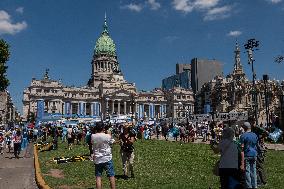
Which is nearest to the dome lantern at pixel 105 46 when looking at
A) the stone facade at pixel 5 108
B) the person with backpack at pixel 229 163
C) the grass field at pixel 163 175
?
the stone facade at pixel 5 108

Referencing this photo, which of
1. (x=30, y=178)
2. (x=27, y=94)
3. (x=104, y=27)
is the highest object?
(x=104, y=27)

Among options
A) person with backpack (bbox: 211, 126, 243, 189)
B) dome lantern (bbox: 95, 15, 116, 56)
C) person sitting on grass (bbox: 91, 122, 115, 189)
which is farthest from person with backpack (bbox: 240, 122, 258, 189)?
dome lantern (bbox: 95, 15, 116, 56)

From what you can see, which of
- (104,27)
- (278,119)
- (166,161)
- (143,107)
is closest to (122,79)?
(143,107)

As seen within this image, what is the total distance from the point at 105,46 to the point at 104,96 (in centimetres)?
3022

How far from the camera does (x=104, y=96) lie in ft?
500

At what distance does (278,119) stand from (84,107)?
407 feet

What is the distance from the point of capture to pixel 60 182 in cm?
1286

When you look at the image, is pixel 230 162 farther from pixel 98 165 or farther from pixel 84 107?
pixel 84 107

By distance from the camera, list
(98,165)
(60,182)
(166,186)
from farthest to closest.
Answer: (60,182), (166,186), (98,165)

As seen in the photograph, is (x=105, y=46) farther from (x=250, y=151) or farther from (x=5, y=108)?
(x=250, y=151)

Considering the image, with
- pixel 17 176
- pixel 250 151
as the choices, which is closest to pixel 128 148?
pixel 250 151

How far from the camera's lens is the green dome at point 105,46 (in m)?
172

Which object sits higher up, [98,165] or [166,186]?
[98,165]

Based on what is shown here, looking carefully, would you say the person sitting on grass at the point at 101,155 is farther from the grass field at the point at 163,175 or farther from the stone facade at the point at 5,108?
the stone facade at the point at 5,108
